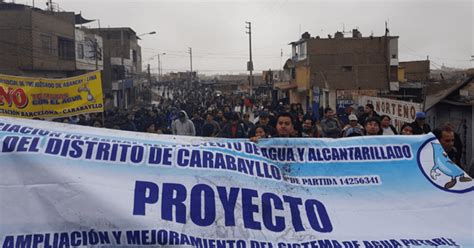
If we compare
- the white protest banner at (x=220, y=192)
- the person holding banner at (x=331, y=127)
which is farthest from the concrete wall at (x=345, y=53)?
the white protest banner at (x=220, y=192)

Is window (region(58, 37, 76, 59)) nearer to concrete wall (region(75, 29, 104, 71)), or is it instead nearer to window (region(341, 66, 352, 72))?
concrete wall (region(75, 29, 104, 71))

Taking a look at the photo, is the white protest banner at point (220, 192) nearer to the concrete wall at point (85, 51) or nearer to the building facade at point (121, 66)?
the concrete wall at point (85, 51)

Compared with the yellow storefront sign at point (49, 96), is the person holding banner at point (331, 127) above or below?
below

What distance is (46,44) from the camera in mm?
33750

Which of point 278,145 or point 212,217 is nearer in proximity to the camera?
point 212,217

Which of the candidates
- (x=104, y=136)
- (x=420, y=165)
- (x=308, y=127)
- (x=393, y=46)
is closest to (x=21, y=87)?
(x=308, y=127)

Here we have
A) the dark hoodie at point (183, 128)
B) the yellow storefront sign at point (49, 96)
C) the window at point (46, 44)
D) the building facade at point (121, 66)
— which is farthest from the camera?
the building facade at point (121, 66)

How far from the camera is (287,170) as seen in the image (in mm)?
4316

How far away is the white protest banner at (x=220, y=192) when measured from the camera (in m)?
3.57

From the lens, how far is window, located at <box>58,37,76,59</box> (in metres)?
37.3

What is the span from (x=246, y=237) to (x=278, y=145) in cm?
107

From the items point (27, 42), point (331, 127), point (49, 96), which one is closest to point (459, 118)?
point (331, 127)

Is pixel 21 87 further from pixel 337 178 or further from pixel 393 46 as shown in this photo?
pixel 393 46

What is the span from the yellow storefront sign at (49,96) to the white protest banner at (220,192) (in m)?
6.29
